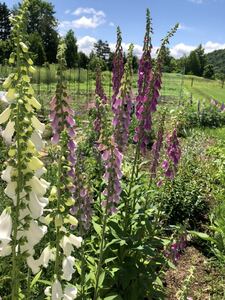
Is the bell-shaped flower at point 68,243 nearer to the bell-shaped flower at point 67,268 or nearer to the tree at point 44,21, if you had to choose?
the bell-shaped flower at point 67,268

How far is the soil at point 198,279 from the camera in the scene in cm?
495

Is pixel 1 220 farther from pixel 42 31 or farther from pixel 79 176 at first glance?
pixel 42 31

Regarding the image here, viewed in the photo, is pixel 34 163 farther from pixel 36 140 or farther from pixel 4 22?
pixel 4 22

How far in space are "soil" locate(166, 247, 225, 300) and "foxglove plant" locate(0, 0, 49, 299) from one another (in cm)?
335

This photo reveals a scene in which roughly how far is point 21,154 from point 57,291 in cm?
70

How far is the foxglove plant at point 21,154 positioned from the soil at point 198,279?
132 inches

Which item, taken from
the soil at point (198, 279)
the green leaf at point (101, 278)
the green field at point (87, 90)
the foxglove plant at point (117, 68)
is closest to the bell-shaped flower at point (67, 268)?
the green leaf at point (101, 278)

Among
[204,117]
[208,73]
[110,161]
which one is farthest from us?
[208,73]

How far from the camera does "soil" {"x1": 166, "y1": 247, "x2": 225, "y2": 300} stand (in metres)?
4.95

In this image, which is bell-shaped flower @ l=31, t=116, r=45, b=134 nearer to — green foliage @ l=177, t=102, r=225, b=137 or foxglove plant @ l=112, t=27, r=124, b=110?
foxglove plant @ l=112, t=27, r=124, b=110

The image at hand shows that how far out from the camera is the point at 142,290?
403cm

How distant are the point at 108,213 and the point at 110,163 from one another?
0.54 m

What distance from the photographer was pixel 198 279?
17.3 feet

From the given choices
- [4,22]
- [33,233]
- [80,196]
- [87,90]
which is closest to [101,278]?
[80,196]
